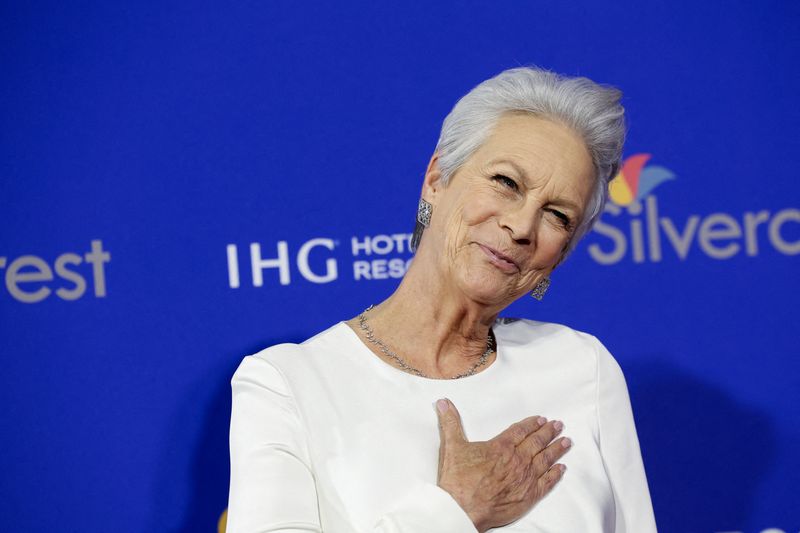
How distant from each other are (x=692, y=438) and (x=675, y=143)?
799mm

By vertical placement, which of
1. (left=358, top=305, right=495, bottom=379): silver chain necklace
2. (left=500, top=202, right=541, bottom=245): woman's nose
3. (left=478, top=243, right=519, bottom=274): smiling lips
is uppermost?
(left=500, top=202, right=541, bottom=245): woman's nose

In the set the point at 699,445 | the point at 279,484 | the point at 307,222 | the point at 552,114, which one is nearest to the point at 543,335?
the point at 552,114

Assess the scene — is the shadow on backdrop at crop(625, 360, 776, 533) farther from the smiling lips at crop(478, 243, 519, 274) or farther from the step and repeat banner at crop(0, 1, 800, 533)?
the smiling lips at crop(478, 243, 519, 274)

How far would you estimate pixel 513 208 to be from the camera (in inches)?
67.2

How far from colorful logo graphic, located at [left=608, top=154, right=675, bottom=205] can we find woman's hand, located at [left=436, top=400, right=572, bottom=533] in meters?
0.99

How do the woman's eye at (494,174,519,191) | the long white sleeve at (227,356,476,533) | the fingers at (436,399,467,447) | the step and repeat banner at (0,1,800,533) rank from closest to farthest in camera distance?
the long white sleeve at (227,356,476,533) → the fingers at (436,399,467,447) → the woman's eye at (494,174,519,191) → the step and repeat banner at (0,1,800,533)

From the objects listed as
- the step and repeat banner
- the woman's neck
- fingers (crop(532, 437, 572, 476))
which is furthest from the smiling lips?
the step and repeat banner

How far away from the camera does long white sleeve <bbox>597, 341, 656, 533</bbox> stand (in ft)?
5.72

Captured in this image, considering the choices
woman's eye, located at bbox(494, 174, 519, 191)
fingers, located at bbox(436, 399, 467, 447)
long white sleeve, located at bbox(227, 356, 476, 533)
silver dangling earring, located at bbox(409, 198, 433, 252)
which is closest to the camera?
long white sleeve, located at bbox(227, 356, 476, 533)

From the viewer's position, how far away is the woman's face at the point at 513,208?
170cm

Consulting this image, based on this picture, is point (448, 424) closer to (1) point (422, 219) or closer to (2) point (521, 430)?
(2) point (521, 430)

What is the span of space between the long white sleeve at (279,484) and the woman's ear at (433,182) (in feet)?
1.54

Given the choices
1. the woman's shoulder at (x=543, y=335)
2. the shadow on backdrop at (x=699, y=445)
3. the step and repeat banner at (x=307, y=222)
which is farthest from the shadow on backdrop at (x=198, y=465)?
the shadow on backdrop at (x=699, y=445)

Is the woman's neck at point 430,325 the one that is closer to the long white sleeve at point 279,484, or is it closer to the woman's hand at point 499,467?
the woman's hand at point 499,467
